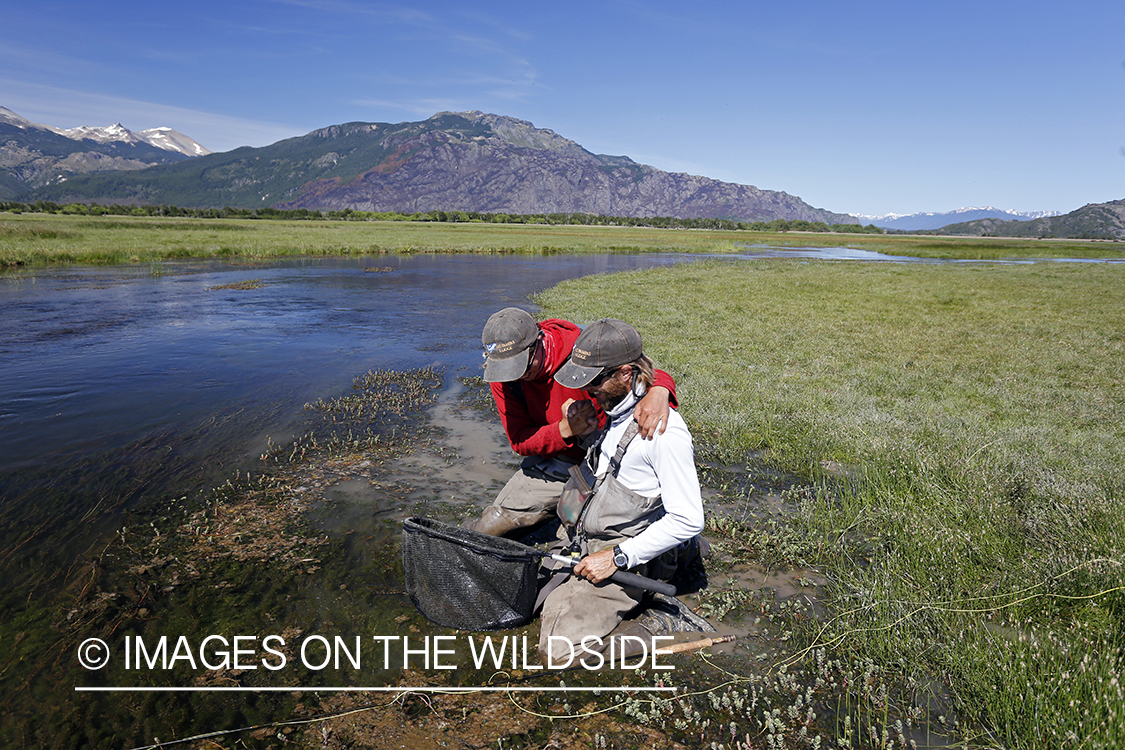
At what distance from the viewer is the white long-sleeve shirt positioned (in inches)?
147

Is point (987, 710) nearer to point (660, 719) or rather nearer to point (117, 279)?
point (660, 719)

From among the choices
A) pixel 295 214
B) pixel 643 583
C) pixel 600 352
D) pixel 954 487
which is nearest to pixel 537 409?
pixel 600 352

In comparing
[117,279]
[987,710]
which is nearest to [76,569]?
[987,710]

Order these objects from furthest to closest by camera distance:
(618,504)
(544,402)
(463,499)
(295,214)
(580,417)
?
1. (295,214)
2. (463,499)
3. (544,402)
4. (580,417)
5. (618,504)

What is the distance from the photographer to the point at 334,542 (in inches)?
227

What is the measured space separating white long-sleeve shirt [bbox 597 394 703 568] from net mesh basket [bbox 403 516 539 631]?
3.08 ft

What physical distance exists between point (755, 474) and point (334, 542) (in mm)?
5503

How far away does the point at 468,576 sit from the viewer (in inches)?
168

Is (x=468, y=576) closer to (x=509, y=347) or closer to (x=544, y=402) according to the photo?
(x=544, y=402)

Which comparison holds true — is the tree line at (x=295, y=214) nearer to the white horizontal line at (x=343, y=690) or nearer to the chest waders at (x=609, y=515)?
the white horizontal line at (x=343, y=690)

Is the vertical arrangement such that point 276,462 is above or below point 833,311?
below

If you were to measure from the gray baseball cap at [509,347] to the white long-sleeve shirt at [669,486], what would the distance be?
1.07 meters

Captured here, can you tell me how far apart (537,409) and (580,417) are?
0.85 m

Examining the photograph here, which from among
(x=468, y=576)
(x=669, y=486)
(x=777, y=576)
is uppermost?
(x=669, y=486)
